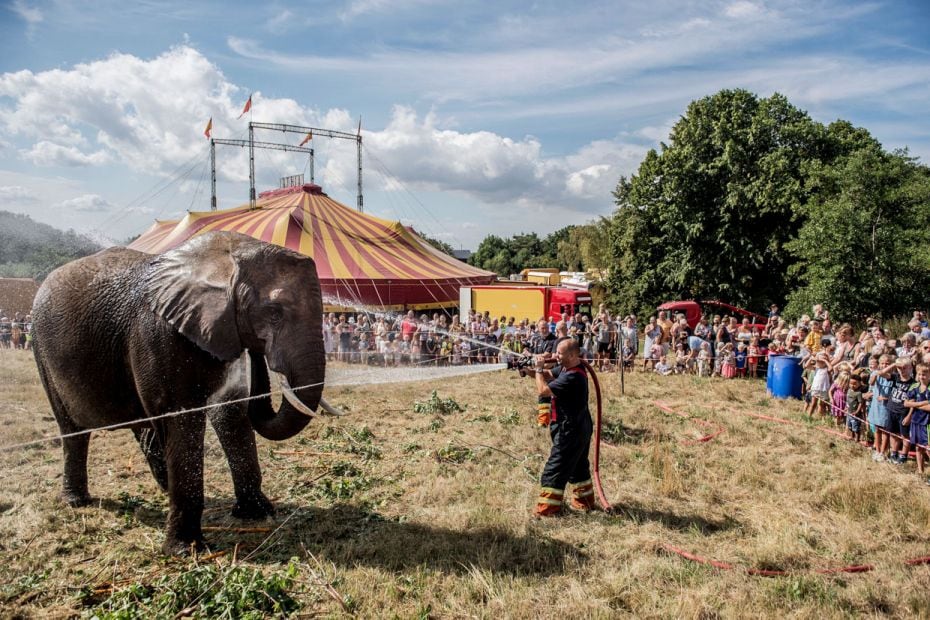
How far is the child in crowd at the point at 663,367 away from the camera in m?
15.2

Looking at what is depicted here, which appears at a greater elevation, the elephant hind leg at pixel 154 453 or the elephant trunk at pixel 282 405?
the elephant trunk at pixel 282 405

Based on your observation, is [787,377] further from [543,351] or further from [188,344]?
[188,344]

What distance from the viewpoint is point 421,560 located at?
5.27 meters

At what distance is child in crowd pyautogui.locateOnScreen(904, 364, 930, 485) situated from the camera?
7762mm

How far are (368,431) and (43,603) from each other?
4.99 m

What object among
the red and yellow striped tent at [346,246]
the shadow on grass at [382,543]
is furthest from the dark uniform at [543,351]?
the red and yellow striped tent at [346,246]

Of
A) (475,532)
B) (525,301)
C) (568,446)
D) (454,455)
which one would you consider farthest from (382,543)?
(525,301)

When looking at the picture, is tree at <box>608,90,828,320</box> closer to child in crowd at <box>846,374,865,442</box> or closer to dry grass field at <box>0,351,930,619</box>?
child in crowd at <box>846,374,865,442</box>

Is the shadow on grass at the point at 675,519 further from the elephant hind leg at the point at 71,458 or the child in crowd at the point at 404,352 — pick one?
the child in crowd at the point at 404,352

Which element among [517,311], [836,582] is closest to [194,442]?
[836,582]

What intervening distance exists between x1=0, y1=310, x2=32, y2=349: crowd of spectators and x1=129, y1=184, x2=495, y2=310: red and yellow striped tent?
14.5 ft

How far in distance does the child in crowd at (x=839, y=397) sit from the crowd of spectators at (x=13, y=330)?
23202 mm

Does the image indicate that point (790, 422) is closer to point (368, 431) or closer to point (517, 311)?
point (368, 431)

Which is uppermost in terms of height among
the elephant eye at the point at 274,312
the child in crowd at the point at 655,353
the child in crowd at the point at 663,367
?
the elephant eye at the point at 274,312
